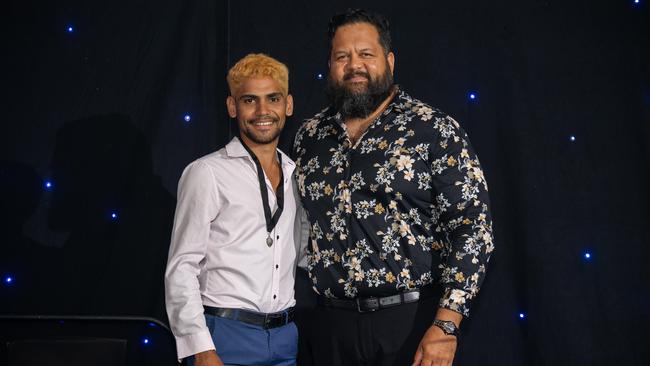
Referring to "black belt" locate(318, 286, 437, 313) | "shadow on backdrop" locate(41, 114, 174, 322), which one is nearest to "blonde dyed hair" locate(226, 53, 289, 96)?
"shadow on backdrop" locate(41, 114, 174, 322)

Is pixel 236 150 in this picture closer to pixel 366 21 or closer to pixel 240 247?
pixel 240 247

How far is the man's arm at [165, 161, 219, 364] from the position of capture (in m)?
1.96

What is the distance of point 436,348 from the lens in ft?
6.23

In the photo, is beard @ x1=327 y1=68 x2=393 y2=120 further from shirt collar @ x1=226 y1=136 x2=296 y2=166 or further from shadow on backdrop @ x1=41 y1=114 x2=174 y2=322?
shadow on backdrop @ x1=41 y1=114 x2=174 y2=322

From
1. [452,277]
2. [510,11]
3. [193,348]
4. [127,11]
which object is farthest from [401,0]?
[193,348]

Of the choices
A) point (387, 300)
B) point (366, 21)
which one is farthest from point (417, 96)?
point (387, 300)

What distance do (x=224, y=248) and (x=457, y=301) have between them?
0.76 m

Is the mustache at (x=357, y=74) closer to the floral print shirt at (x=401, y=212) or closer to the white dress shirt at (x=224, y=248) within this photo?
the floral print shirt at (x=401, y=212)

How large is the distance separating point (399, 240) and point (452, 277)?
220 millimetres

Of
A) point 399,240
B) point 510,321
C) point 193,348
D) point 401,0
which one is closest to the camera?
point 193,348

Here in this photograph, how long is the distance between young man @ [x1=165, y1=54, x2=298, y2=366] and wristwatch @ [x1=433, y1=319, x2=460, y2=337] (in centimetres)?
54

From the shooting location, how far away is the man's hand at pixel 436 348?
6.21 feet
